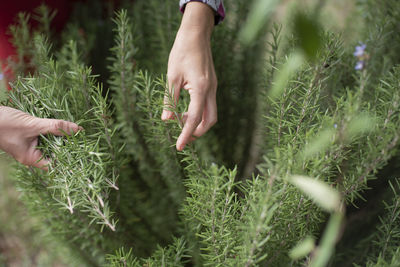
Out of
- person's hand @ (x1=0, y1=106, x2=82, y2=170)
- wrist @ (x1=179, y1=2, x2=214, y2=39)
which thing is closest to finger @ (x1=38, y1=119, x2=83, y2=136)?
person's hand @ (x1=0, y1=106, x2=82, y2=170)

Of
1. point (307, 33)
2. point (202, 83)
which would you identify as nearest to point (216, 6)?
point (202, 83)

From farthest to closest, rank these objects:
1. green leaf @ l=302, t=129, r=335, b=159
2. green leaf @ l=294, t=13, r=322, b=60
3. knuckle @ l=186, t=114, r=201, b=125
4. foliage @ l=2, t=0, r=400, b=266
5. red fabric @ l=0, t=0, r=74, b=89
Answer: red fabric @ l=0, t=0, r=74, b=89
knuckle @ l=186, t=114, r=201, b=125
foliage @ l=2, t=0, r=400, b=266
green leaf @ l=302, t=129, r=335, b=159
green leaf @ l=294, t=13, r=322, b=60

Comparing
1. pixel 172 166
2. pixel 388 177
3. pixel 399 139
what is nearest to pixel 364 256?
pixel 388 177

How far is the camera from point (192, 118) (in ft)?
1.99

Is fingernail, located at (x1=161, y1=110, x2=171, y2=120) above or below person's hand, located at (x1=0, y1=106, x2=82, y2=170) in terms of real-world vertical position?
above

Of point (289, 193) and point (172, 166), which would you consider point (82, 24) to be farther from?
point (289, 193)

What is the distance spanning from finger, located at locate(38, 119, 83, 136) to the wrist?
0.97 ft

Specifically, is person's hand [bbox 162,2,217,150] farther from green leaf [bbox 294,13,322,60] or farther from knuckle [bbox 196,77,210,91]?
green leaf [bbox 294,13,322,60]

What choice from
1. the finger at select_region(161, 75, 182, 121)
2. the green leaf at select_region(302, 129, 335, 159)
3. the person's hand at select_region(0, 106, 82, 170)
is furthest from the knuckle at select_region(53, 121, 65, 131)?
the green leaf at select_region(302, 129, 335, 159)

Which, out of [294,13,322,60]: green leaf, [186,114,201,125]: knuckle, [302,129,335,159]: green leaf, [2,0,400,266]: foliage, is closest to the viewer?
[294,13,322,60]: green leaf

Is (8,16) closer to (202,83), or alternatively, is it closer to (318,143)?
(202,83)

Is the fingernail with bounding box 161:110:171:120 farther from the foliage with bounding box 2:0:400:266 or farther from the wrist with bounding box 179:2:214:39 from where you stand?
the wrist with bounding box 179:2:214:39

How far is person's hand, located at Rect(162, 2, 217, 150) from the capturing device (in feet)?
2.06

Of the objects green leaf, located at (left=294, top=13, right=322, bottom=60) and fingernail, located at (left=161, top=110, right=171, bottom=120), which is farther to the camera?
fingernail, located at (left=161, top=110, right=171, bottom=120)
